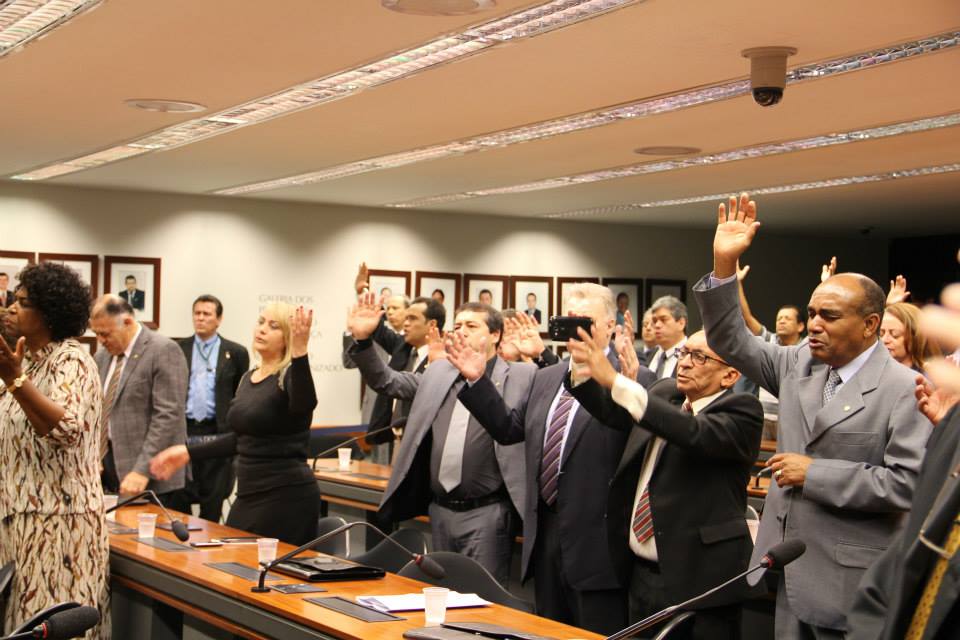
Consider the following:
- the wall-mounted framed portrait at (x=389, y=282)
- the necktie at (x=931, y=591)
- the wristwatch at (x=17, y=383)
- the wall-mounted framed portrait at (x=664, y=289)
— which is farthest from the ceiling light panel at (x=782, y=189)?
the necktie at (x=931, y=591)

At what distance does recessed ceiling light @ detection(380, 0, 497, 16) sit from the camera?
4.52m

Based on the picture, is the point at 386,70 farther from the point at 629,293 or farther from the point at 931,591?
the point at 629,293

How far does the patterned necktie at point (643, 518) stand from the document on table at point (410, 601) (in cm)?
57

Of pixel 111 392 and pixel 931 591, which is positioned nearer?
pixel 931 591

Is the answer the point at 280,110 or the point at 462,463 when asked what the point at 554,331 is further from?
the point at 280,110

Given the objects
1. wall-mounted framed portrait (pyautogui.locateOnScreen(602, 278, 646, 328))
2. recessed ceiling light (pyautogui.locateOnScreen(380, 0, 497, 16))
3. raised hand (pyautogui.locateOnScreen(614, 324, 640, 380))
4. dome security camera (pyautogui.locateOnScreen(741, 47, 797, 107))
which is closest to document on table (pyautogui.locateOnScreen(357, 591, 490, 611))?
raised hand (pyautogui.locateOnScreen(614, 324, 640, 380))

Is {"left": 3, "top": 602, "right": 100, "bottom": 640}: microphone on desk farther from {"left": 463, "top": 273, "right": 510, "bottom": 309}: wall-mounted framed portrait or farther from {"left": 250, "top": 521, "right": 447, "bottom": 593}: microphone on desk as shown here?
{"left": 463, "top": 273, "right": 510, "bottom": 309}: wall-mounted framed portrait

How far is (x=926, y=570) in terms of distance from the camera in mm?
1789

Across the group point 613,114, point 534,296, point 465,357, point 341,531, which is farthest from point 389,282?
point 341,531

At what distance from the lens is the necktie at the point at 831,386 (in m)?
3.47

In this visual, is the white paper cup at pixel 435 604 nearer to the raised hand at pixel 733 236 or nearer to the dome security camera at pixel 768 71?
the raised hand at pixel 733 236

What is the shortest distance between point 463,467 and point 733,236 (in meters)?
1.91

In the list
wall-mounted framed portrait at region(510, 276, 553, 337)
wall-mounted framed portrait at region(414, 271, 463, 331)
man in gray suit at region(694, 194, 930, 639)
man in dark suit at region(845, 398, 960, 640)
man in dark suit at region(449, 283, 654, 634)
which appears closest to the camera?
man in dark suit at region(845, 398, 960, 640)

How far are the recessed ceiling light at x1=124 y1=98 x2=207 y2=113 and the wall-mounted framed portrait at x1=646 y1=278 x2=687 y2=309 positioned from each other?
8397 millimetres
